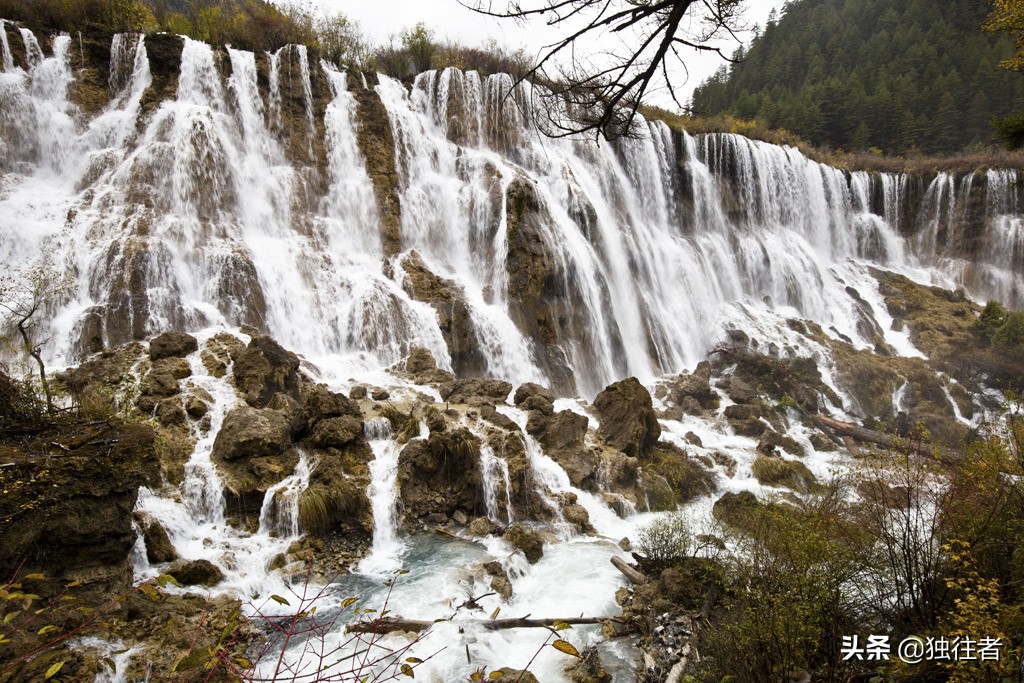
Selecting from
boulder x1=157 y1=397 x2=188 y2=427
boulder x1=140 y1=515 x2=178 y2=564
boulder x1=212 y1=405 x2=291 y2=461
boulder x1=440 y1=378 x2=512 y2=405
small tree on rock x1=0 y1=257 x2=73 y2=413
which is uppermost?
small tree on rock x1=0 y1=257 x2=73 y2=413

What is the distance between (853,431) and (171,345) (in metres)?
19.4

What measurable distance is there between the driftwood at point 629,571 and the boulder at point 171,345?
34.7 ft

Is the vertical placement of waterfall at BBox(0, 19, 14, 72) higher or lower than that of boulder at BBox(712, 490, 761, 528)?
higher

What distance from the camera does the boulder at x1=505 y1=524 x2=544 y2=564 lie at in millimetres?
9062

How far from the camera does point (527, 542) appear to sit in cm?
912

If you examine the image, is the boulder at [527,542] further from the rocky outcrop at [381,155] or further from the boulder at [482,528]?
the rocky outcrop at [381,155]

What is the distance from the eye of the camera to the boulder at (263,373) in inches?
461

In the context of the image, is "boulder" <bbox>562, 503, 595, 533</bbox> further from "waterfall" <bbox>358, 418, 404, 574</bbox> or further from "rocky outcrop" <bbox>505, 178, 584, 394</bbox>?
"rocky outcrop" <bbox>505, 178, 584, 394</bbox>

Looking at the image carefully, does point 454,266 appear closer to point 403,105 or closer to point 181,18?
point 403,105

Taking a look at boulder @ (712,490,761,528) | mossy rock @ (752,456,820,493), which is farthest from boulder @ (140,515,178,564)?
mossy rock @ (752,456,820,493)

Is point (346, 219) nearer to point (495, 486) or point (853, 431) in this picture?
point (495, 486)

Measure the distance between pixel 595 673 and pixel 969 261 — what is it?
38366 mm

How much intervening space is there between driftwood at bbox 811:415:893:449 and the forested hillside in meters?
32.0

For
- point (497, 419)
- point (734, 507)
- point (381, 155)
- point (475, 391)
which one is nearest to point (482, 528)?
point (497, 419)
